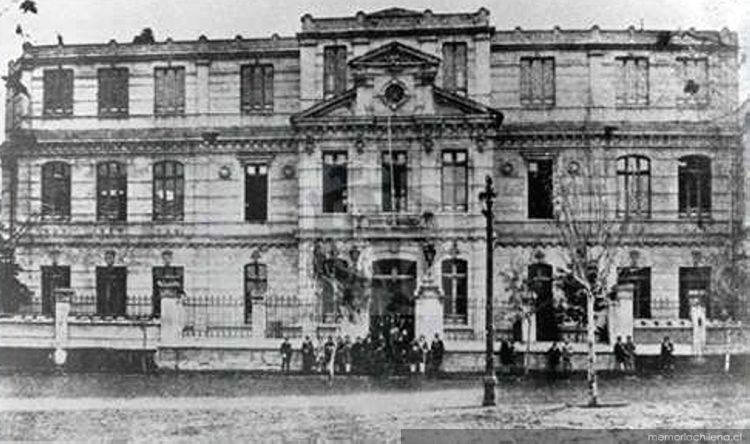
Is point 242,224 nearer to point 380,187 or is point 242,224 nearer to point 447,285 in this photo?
point 380,187

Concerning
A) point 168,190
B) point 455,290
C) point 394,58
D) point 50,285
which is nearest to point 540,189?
point 455,290

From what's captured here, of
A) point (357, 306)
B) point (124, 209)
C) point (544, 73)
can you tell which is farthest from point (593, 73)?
point (124, 209)

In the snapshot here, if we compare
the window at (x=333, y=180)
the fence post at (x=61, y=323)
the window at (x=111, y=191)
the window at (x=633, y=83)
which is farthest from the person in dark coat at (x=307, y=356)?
the window at (x=633, y=83)

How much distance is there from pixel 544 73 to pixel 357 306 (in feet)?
24.2

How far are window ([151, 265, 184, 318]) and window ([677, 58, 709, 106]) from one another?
12028mm

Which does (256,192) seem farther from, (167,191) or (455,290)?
(455,290)

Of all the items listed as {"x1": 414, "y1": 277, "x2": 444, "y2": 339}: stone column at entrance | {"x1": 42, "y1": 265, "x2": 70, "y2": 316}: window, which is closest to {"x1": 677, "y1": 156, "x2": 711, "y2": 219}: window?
{"x1": 414, "y1": 277, "x2": 444, "y2": 339}: stone column at entrance

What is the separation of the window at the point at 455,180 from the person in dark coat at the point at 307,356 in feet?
16.5

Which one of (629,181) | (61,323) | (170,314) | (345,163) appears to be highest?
(345,163)

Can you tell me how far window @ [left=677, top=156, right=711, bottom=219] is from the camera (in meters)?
20.1

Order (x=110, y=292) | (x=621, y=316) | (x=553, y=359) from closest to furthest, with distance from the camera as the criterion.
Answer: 1. (x=553, y=359)
2. (x=621, y=316)
3. (x=110, y=292)

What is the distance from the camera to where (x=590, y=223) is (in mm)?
19953

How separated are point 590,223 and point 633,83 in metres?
3.10

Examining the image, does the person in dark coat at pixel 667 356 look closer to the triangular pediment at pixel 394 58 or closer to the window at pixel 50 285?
the triangular pediment at pixel 394 58
